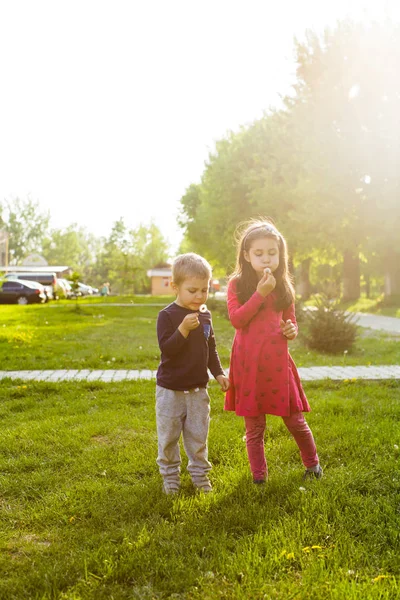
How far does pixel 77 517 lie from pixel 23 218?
94171 millimetres

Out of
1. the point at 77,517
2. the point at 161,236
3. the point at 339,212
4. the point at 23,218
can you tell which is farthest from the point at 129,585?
the point at 23,218

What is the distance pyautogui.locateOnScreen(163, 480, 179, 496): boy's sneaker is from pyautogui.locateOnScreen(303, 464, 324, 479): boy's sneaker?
33.8 inches

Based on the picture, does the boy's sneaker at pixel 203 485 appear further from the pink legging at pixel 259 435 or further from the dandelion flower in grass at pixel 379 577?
the dandelion flower in grass at pixel 379 577

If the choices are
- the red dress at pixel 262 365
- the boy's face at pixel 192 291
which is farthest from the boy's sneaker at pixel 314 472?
the boy's face at pixel 192 291

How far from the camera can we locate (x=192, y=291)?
3.51m

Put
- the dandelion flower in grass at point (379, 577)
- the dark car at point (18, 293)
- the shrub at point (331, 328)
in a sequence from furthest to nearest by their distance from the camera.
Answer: the dark car at point (18, 293), the shrub at point (331, 328), the dandelion flower in grass at point (379, 577)

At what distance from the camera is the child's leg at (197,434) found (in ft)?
12.0

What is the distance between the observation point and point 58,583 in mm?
2617

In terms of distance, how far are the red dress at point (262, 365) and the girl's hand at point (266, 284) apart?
76 mm

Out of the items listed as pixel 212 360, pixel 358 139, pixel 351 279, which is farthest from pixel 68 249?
pixel 212 360

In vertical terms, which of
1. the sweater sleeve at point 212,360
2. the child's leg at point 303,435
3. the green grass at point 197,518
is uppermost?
A: the sweater sleeve at point 212,360

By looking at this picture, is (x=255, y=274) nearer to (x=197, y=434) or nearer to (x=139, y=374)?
(x=197, y=434)

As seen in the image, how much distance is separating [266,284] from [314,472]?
135cm

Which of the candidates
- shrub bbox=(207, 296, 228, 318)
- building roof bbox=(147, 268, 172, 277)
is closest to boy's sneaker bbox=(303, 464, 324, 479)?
shrub bbox=(207, 296, 228, 318)
